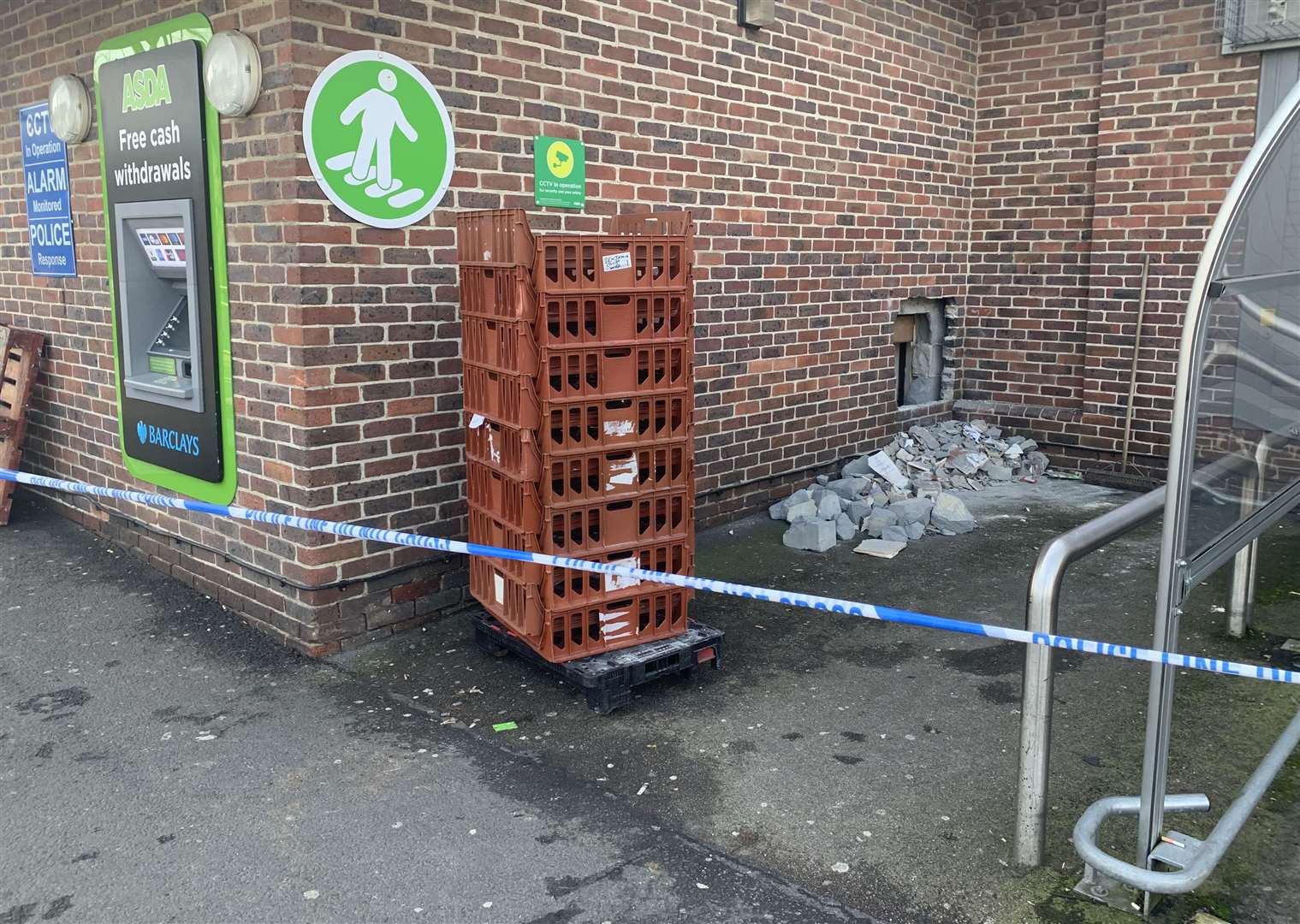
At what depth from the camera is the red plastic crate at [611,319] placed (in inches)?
162

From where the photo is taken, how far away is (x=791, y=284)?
24.5 feet

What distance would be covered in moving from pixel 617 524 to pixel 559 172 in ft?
7.25

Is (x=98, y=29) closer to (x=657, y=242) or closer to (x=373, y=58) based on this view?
(x=373, y=58)

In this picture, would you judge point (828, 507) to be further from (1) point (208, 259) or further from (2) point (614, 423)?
(1) point (208, 259)

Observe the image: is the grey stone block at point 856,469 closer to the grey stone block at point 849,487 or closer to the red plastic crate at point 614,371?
the grey stone block at point 849,487

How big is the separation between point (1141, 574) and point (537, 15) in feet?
14.9

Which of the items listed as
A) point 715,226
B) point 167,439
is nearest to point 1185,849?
point 715,226

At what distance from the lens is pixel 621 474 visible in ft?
14.5

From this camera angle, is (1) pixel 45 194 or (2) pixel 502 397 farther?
(1) pixel 45 194

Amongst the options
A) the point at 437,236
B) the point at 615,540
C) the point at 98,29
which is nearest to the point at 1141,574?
the point at 615,540

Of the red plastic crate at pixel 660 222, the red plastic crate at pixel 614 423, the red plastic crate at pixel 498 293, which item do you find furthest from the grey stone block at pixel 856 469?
the red plastic crate at pixel 498 293

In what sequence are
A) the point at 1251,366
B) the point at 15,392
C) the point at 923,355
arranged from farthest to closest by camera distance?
the point at 923,355, the point at 15,392, the point at 1251,366

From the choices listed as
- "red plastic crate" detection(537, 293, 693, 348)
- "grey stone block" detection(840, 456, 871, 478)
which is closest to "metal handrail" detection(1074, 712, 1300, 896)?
"red plastic crate" detection(537, 293, 693, 348)

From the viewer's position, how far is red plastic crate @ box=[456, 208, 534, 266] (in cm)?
402
